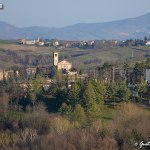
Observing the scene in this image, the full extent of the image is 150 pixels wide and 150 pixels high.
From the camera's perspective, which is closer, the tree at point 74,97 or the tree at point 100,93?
the tree at point 100,93

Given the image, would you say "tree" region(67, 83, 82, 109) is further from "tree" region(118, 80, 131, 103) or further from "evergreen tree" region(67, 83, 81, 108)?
"tree" region(118, 80, 131, 103)

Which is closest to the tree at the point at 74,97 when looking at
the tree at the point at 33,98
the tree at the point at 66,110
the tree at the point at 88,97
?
the tree at the point at 88,97

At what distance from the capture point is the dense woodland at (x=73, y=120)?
17359 millimetres

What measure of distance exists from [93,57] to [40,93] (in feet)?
191

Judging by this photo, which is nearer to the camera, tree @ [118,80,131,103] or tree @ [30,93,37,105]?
tree @ [118,80,131,103]

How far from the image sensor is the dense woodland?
17.4 meters

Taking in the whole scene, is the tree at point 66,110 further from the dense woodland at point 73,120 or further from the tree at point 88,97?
the tree at point 88,97

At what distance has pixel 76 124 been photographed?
2247 cm

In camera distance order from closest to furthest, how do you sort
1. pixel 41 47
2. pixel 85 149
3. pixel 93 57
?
pixel 85 149
pixel 93 57
pixel 41 47

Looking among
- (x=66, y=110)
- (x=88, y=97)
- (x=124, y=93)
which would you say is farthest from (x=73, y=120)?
(x=124, y=93)

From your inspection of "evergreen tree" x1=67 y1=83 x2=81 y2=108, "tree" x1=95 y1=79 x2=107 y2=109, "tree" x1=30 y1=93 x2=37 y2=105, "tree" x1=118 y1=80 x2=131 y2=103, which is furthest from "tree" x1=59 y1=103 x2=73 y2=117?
"tree" x1=118 y1=80 x2=131 y2=103

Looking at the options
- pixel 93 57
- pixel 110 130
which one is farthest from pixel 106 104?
pixel 93 57

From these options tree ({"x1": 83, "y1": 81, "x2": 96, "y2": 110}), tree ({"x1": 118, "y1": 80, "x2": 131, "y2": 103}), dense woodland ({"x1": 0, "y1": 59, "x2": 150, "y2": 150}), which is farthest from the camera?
tree ({"x1": 118, "y1": 80, "x2": 131, "y2": 103})

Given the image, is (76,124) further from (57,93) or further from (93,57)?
(93,57)
